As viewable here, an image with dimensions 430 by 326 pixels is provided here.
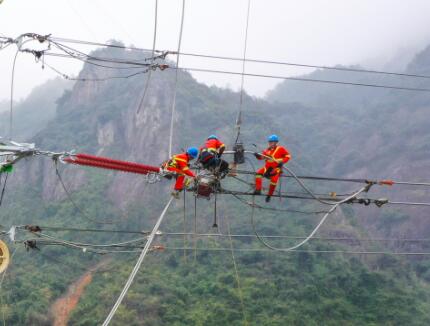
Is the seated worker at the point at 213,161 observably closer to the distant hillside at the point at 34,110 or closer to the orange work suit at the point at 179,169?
the orange work suit at the point at 179,169

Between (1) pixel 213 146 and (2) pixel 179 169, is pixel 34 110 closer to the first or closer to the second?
(1) pixel 213 146

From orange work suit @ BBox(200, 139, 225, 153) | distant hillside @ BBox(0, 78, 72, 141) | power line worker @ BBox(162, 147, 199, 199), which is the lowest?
power line worker @ BBox(162, 147, 199, 199)

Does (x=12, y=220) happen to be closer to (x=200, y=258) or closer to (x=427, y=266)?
(x=200, y=258)

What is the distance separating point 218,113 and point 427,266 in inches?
1272

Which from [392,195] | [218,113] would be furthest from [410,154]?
[218,113]

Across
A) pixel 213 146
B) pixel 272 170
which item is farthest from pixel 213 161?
pixel 272 170

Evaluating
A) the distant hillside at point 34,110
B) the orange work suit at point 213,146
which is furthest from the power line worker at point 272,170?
the distant hillside at point 34,110

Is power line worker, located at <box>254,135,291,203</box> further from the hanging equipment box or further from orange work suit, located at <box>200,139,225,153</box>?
orange work suit, located at <box>200,139,225,153</box>

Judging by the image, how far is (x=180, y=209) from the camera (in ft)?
169

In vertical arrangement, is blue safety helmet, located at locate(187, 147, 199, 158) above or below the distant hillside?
below

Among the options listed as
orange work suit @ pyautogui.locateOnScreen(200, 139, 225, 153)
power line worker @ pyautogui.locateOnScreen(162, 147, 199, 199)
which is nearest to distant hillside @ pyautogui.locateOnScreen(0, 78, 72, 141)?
orange work suit @ pyautogui.locateOnScreen(200, 139, 225, 153)

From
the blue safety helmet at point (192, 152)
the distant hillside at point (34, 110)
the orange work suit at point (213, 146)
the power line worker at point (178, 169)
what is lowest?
the power line worker at point (178, 169)

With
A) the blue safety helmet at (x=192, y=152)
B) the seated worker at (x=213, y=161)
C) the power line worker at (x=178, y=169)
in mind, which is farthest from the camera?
the blue safety helmet at (x=192, y=152)

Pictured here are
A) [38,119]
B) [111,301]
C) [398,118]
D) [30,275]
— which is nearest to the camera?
[111,301]
